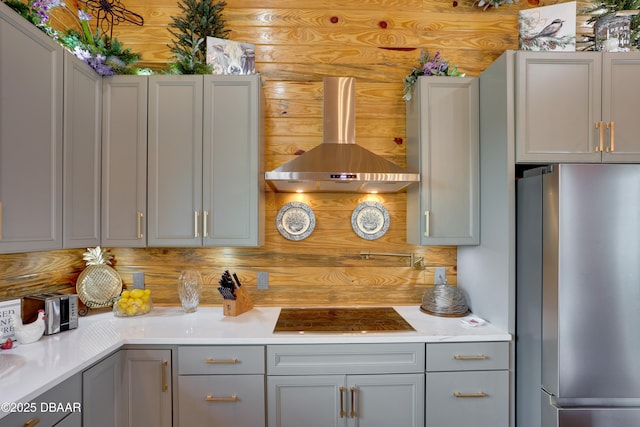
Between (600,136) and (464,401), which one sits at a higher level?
(600,136)

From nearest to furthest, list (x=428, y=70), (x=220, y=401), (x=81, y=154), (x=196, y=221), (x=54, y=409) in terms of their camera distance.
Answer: (x=54, y=409) < (x=220, y=401) < (x=81, y=154) < (x=196, y=221) < (x=428, y=70)

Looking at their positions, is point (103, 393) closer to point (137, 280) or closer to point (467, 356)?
point (137, 280)

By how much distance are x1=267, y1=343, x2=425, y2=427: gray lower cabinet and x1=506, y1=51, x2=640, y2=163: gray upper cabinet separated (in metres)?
1.33

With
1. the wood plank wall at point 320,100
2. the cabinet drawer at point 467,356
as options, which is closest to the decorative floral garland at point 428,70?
the wood plank wall at point 320,100

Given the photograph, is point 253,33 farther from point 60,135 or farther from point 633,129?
point 633,129

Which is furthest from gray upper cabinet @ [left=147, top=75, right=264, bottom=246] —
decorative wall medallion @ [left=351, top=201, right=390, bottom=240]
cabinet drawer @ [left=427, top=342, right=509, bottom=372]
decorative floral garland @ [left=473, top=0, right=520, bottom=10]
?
decorative floral garland @ [left=473, top=0, right=520, bottom=10]

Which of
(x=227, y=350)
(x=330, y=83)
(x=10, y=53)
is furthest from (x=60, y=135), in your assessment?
(x=330, y=83)

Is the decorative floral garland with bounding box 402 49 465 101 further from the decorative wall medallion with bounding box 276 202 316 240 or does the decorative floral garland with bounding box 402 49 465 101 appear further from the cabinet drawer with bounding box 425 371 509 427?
the cabinet drawer with bounding box 425 371 509 427

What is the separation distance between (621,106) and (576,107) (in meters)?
0.23

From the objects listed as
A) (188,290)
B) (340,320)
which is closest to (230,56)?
(188,290)

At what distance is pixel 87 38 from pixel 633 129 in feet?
10.5

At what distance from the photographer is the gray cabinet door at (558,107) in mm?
1673

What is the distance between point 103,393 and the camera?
1.49m

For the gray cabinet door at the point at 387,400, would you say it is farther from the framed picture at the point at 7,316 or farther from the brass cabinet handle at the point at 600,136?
the framed picture at the point at 7,316
